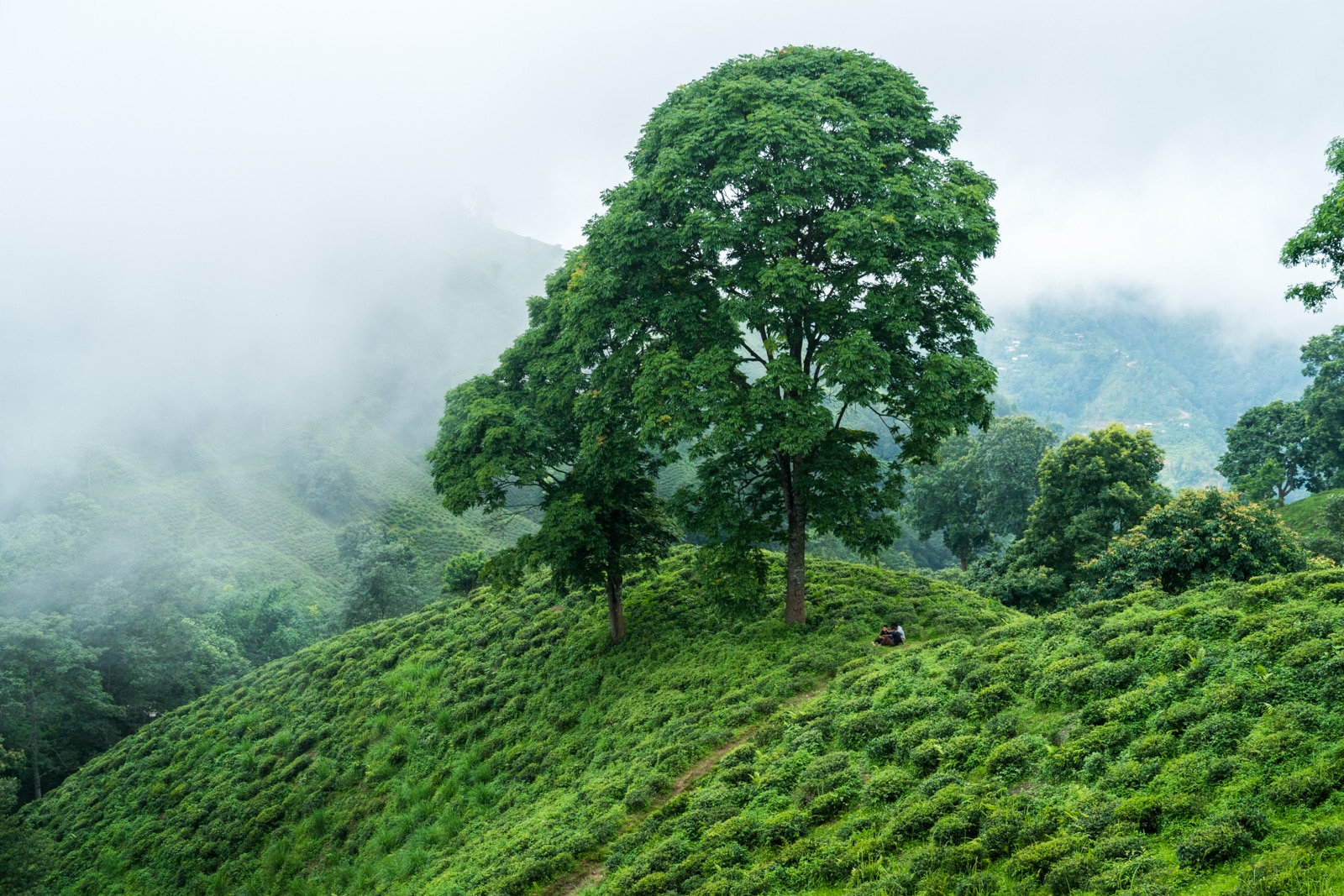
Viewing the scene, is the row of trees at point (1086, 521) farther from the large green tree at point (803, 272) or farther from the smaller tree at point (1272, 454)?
the smaller tree at point (1272, 454)

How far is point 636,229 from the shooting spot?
58.7ft

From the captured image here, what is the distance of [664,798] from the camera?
46.5ft

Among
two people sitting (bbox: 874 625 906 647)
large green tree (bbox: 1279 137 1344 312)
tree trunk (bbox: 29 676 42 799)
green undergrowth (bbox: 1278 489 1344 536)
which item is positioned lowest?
tree trunk (bbox: 29 676 42 799)

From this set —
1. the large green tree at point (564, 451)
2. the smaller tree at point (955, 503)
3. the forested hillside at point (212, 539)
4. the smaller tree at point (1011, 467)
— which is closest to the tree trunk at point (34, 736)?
the forested hillside at point (212, 539)

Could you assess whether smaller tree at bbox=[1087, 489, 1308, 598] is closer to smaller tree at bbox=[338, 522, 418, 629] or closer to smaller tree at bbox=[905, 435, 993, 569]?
smaller tree at bbox=[905, 435, 993, 569]

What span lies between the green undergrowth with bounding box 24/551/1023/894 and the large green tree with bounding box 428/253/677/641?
3.15m

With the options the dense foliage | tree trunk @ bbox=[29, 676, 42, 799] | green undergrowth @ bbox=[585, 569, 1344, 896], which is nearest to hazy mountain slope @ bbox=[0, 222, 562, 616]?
tree trunk @ bbox=[29, 676, 42, 799]

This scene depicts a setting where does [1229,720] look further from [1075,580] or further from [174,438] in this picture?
[174,438]

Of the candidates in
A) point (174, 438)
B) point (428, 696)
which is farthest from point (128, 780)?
point (174, 438)

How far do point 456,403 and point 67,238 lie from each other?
729 feet

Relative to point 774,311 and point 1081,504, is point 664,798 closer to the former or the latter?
point 774,311

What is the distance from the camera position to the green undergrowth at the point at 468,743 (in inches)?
637

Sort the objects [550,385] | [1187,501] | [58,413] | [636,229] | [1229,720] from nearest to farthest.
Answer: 1. [1229,720]
2. [636,229]
3. [1187,501]
4. [550,385]
5. [58,413]

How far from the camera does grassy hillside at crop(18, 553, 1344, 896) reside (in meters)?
8.11
